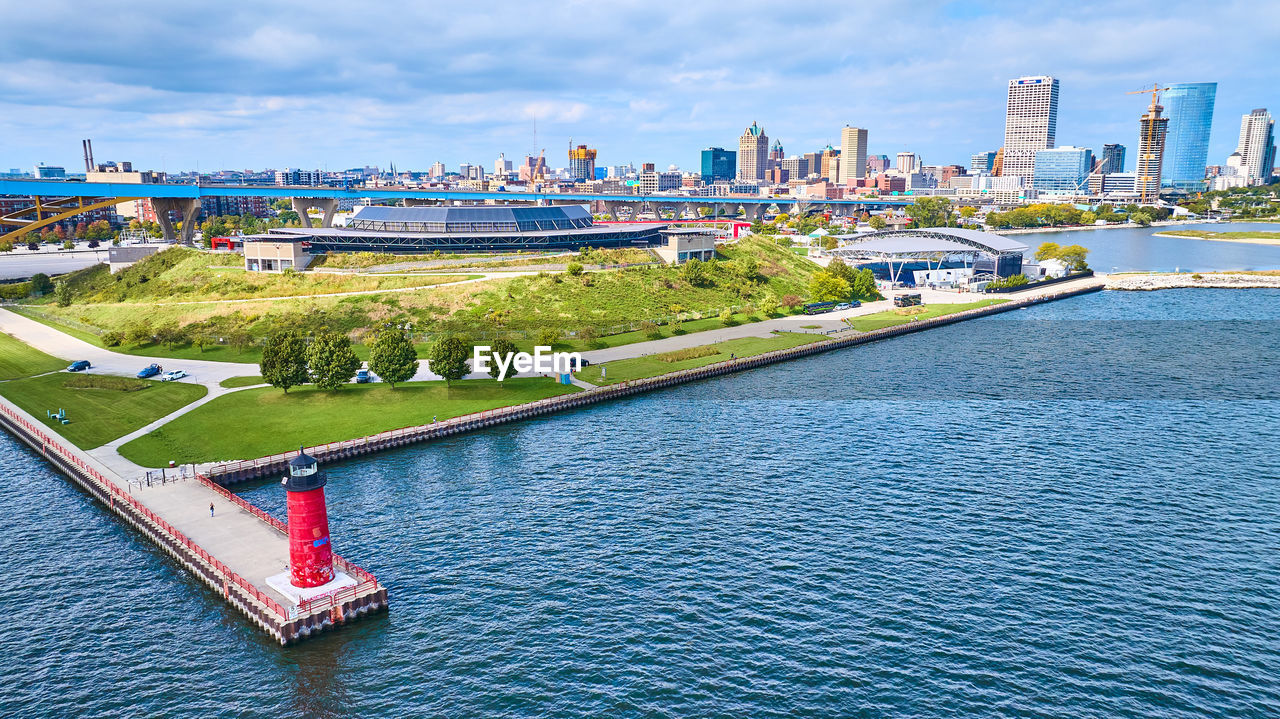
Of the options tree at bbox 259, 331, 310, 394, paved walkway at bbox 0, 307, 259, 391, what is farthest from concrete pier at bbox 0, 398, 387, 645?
paved walkway at bbox 0, 307, 259, 391

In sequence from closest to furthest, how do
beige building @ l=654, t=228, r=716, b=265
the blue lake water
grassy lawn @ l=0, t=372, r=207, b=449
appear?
the blue lake water, grassy lawn @ l=0, t=372, r=207, b=449, beige building @ l=654, t=228, r=716, b=265

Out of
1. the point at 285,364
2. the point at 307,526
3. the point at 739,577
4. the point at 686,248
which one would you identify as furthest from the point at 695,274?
the point at 307,526

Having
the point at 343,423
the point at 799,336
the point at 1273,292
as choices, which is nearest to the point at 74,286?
the point at 343,423

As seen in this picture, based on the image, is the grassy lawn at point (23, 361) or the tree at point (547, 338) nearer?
the grassy lawn at point (23, 361)

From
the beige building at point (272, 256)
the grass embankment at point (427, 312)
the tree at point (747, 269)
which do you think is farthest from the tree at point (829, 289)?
the beige building at point (272, 256)

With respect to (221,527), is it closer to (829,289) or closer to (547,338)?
(547,338)

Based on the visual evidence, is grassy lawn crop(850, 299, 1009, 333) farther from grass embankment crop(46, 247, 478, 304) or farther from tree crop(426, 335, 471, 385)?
grass embankment crop(46, 247, 478, 304)

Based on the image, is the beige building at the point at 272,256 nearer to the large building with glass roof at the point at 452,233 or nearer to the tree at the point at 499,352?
the large building with glass roof at the point at 452,233
